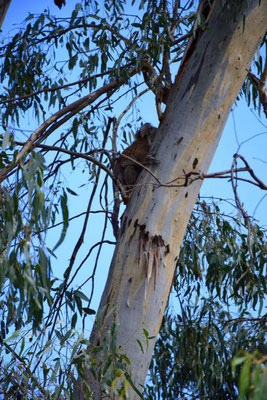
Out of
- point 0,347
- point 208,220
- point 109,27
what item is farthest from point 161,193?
point 109,27

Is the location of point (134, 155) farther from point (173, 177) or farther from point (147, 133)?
point (173, 177)

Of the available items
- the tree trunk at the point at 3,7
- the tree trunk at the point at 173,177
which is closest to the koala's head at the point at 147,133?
the tree trunk at the point at 173,177

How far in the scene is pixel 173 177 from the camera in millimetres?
2705

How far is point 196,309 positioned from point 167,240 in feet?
5.31

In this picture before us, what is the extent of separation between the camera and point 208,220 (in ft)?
13.4

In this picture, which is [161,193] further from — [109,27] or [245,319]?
[109,27]

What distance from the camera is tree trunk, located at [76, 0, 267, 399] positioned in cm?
248

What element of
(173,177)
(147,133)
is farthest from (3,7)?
(173,177)

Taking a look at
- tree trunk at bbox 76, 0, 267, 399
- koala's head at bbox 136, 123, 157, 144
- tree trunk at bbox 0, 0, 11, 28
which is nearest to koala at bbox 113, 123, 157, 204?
koala's head at bbox 136, 123, 157, 144

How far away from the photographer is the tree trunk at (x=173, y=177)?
2482 mm

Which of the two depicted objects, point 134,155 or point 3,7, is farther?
point 134,155

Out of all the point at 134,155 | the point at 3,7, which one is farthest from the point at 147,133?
the point at 3,7

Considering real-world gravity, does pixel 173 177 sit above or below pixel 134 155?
below

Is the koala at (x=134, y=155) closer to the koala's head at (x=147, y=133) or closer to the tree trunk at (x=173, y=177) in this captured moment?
the koala's head at (x=147, y=133)
